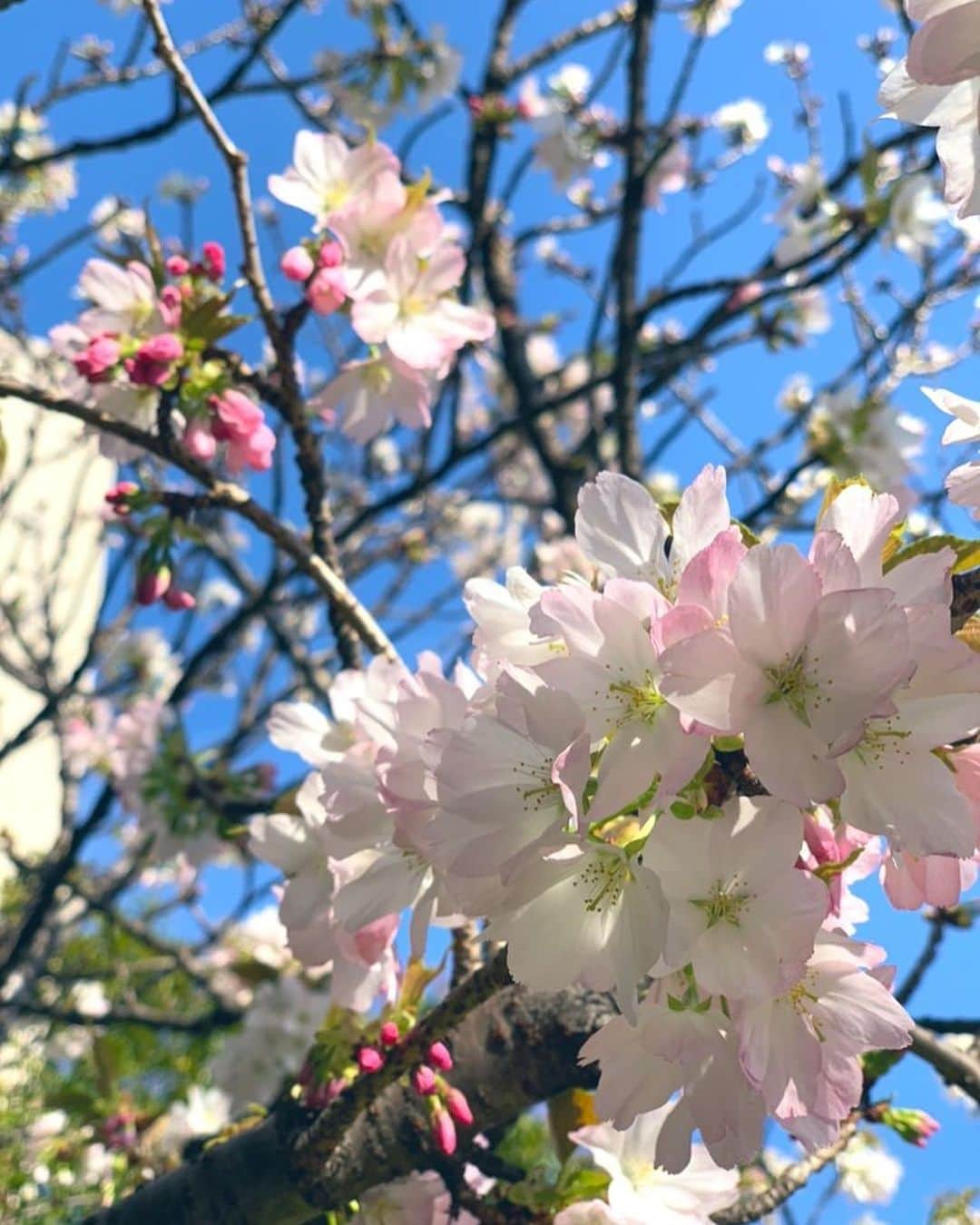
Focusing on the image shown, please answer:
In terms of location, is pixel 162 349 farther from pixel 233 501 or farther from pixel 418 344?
pixel 418 344

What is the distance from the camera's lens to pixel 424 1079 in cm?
103

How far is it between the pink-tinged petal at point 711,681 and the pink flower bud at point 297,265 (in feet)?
3.49

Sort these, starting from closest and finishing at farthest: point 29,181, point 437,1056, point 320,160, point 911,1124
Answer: point 437,1056 < point 911,1124 < point 320,160 < point 29,181

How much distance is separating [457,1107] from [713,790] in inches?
21.2

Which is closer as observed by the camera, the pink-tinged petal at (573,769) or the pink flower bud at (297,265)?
the pink-tinged petal at (573,769)

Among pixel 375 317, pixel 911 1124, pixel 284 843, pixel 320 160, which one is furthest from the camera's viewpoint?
pixel 320 160

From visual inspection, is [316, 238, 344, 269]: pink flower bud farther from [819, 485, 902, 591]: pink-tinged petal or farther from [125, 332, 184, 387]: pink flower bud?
[819, 485, 902, 591]: pink-tinged petal

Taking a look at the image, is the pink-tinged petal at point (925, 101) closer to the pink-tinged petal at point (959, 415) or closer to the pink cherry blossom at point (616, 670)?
the pink-tinged petal at point (959, 415)

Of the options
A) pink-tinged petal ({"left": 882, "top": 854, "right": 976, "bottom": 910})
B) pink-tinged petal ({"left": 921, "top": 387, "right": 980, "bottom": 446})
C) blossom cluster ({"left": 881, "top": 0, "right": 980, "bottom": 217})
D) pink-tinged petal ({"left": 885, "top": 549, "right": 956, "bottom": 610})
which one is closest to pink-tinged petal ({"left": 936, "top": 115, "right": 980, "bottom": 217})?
blossom cluster ({"left": 881, "top": 0, "right": 980, "bottom": 217})

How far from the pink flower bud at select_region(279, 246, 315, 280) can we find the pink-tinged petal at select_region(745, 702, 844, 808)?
3.63 feet

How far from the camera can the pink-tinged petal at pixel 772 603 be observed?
64 cm

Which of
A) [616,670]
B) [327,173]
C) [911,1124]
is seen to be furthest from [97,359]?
[911,1124]

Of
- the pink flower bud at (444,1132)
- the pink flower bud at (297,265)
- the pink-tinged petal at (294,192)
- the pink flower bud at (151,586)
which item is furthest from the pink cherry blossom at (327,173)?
the pink flower bud at (444,1132)

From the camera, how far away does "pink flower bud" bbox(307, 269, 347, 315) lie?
1.51 m
